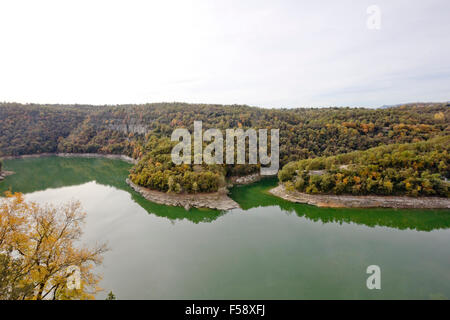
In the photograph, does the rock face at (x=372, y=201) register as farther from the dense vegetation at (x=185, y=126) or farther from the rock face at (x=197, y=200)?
the dense vegetation at (x=185, y=126)

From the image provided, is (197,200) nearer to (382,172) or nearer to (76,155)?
(382,172)

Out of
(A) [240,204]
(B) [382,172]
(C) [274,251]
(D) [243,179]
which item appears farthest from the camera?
(D) [243,179]

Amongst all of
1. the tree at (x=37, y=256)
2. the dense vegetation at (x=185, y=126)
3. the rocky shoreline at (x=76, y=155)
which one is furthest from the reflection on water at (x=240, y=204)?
the tree at (x=37, y=256)

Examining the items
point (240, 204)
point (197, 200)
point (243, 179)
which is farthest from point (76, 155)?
point (240, 204)

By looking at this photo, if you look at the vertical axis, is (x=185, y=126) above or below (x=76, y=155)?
above
